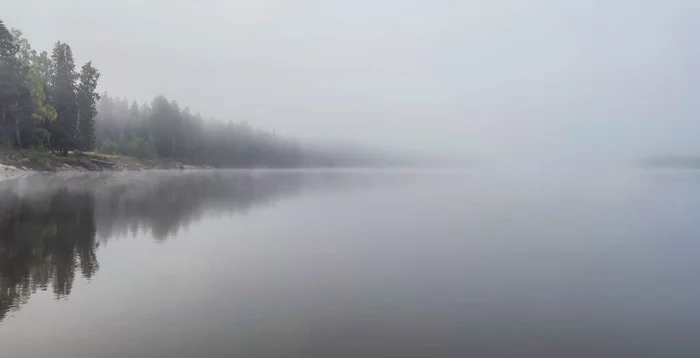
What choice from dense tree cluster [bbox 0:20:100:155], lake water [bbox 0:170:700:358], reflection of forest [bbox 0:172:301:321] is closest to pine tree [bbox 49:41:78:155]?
dense tree cluster [bbox 0:20:100:155]

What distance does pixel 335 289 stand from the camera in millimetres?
19172

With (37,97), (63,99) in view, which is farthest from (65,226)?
(63,99)

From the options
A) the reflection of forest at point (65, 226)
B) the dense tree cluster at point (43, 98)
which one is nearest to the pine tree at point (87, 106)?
the dense tree cluster at point (43, 98)

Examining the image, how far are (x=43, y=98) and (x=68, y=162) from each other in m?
17.1

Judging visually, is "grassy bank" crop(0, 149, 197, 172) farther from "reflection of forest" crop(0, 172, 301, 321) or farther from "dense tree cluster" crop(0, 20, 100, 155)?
"reflection of forest" crop(0, 172, 301, 321)

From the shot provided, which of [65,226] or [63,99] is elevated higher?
[63,99]

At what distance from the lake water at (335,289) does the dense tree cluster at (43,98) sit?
77215 millimetres

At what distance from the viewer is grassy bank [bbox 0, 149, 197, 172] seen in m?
94.6

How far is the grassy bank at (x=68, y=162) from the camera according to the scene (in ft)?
310

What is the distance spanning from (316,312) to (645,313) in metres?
12.8

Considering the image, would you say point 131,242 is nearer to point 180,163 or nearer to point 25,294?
point 25,294

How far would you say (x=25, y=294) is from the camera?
16.8 meters

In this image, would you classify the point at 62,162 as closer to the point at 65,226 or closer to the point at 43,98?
the point at 43,98

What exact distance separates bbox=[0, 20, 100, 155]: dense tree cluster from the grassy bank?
129 inches
